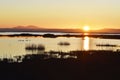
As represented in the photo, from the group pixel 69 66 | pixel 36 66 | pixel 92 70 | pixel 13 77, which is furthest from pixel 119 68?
pixel 13 77

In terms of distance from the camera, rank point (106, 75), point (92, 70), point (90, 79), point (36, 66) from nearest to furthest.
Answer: point (90, 79), point (106, 75), point (92, 70), point (36, 66)

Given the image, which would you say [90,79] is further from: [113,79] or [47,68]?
[47,68]

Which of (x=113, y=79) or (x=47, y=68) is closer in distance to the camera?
(x=113, y=79)

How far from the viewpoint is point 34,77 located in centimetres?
1758

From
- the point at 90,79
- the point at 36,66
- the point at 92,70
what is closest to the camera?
the point at 90,79

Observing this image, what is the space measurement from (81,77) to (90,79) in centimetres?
82

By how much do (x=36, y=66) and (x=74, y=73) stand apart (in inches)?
144

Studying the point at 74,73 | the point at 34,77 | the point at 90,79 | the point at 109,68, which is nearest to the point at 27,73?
the point at 34,77

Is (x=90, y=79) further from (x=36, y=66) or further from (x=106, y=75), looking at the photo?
(x=36, y=66)

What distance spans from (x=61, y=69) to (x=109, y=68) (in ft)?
10.1

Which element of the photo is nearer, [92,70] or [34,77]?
[34,77]

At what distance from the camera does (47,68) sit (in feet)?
67.9

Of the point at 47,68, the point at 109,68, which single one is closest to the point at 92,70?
the point at 109,68

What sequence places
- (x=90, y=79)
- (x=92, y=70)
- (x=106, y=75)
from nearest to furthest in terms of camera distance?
(x=90, y=79) < (x=106, y=75) < (x=92, y=70)
